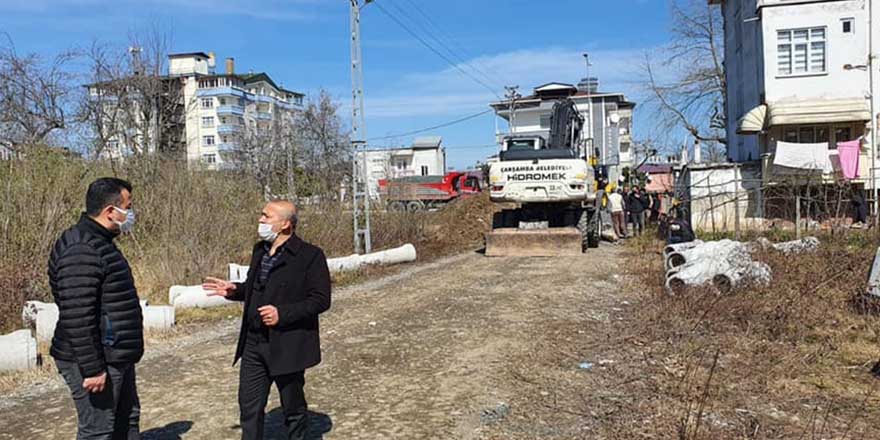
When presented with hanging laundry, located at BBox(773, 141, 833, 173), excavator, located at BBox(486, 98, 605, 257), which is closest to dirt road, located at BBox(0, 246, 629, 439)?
excavator, located at BBox(486, 98, 605, 257)

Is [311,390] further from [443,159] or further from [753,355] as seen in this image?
[443,159]

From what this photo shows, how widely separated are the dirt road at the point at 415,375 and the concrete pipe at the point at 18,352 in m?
0.59

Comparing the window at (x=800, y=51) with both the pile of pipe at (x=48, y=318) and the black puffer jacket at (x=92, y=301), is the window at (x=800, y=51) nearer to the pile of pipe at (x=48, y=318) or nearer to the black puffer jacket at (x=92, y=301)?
the pile of pipe at (x=48, y=318)

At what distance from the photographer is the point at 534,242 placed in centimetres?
1791

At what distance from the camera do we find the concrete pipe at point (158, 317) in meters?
9.52

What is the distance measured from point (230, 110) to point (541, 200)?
72664 mm

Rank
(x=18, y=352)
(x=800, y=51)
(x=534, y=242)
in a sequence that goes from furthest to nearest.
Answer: (x=800, y=51) < (x=534, y=242) < (x=18, y=352)

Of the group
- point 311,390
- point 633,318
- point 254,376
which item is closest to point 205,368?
point 311,390

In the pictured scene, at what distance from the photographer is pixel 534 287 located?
12.7m

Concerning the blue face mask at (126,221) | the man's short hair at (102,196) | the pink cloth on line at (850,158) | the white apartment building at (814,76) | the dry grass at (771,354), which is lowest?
the dry grass at (771,354)

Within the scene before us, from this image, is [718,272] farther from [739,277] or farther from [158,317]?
[158,317]

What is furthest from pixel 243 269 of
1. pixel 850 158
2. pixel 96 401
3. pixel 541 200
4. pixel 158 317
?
pixel 850 158

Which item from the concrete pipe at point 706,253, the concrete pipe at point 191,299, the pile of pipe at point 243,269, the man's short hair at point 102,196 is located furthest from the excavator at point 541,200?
the man's short hair at point 102,196

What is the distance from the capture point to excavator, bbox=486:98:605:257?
58.4ft
